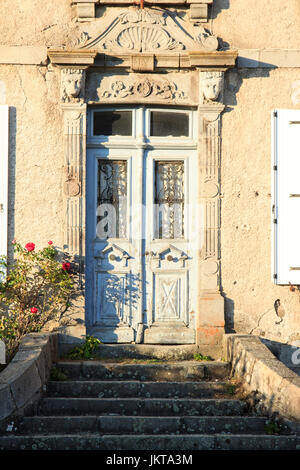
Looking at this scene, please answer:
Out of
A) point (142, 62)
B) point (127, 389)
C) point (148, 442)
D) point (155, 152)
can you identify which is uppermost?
point (142, 62)

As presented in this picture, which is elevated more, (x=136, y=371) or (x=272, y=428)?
(x=136, y=371)

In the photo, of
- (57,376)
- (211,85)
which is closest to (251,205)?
(211,85)

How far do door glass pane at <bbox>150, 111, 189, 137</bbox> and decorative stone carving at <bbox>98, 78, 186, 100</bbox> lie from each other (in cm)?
21

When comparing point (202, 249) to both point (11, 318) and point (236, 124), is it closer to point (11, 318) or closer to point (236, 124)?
point (236, 124)

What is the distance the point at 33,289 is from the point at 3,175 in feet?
3.92

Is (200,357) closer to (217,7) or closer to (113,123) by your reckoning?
(113,123)

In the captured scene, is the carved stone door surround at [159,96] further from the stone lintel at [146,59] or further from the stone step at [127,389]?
the stone step at [127,389]

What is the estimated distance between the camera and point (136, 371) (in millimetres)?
6020

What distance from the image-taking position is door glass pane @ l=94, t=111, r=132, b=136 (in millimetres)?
6836

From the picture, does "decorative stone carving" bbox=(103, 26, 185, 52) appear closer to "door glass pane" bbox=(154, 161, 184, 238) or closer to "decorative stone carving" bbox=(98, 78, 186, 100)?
"decorative stone carving" bbox=(98, 78, 186, 100)

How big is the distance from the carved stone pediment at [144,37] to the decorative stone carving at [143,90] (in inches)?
13.4

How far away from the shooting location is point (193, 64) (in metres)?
6.68

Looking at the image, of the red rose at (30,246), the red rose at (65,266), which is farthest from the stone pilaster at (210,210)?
the red rose at (30,246)

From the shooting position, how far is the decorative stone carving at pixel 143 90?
6.71 metres
